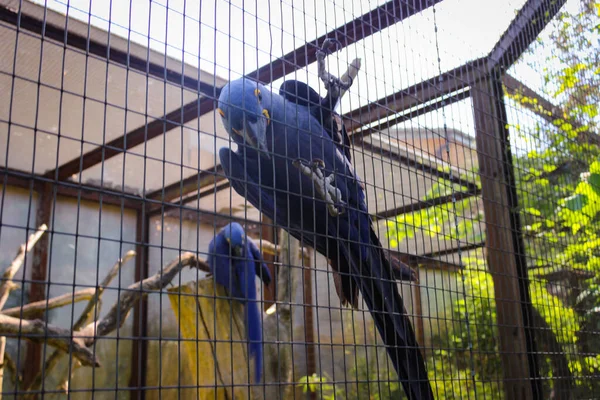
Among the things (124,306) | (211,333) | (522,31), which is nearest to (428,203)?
(522,31)

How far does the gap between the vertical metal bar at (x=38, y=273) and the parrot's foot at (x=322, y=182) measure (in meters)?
2.63

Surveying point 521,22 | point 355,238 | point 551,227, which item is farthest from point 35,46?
point 551,227

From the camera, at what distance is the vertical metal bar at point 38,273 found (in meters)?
3.72

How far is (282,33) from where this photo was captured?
1420 millimetres

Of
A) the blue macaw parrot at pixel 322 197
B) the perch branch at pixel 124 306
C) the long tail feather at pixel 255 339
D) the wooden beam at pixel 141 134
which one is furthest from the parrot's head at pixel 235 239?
the blue macaw parrot at pixel 322 197

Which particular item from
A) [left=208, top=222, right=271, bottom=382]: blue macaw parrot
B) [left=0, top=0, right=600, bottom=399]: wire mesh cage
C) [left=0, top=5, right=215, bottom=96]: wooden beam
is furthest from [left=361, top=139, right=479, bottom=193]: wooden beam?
[left=208, top=222, right=271, bottom=382]: blue macaw parrot

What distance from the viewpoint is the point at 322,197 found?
5.27ft

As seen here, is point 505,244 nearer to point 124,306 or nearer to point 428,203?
point 428,203

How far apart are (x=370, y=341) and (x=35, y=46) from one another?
8.04 feet

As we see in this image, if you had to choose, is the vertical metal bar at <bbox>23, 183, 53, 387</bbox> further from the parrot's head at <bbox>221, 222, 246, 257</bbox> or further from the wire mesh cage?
the parrot's head at <bbox>221, 222, 246, 257</bbox>

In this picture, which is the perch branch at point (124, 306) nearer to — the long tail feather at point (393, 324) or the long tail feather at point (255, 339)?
the long tail feather at point (255, 339)

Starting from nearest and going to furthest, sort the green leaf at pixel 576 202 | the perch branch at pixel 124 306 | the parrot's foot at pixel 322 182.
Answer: the parrot's foot at pixel 322 182 < the green leaf at pixel 576 202 < the perch branch at pixel 124 306

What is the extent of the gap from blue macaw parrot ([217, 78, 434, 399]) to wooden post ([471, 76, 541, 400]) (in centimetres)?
61

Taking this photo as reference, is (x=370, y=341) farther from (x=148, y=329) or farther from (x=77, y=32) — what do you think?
(x=77, y=32)
